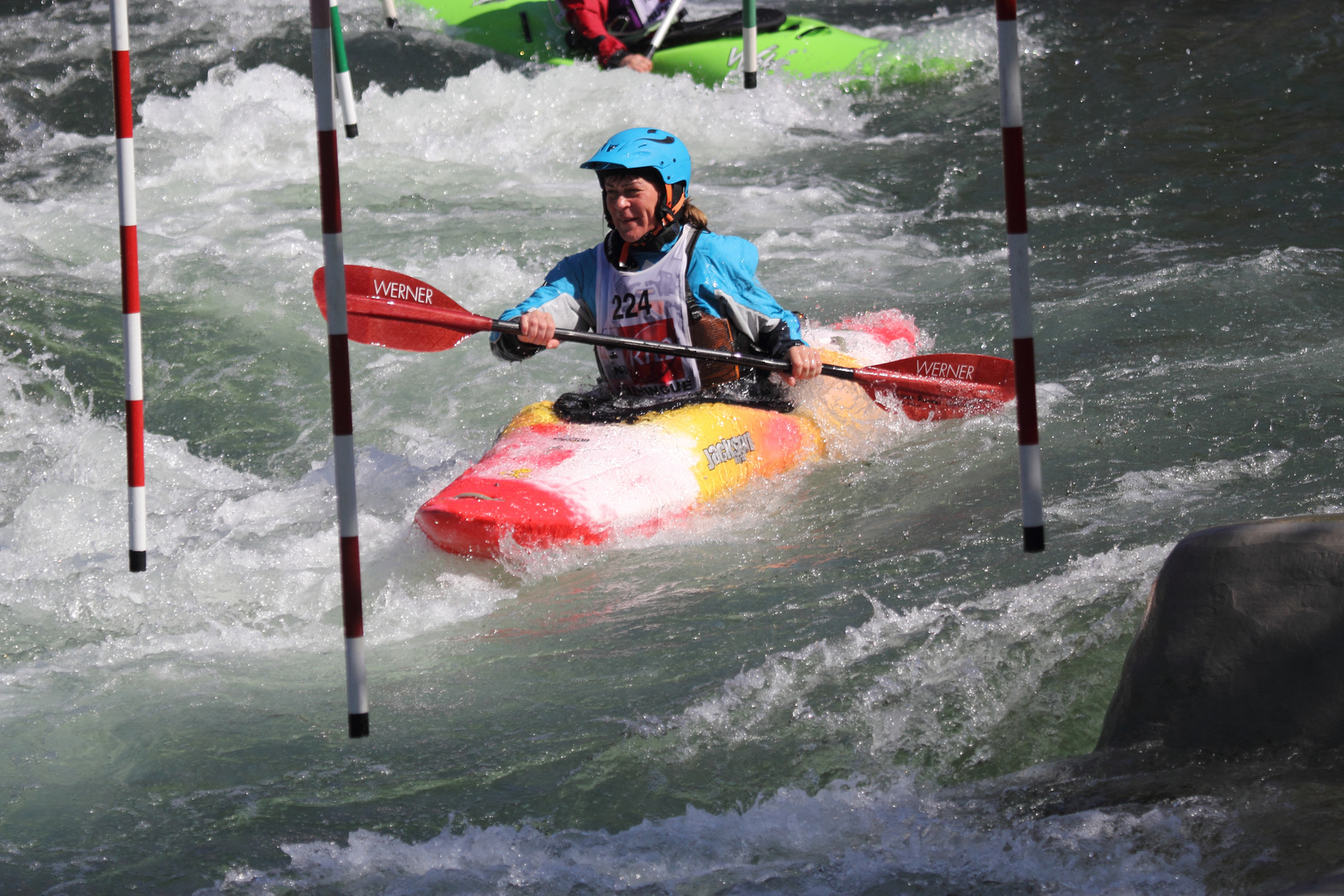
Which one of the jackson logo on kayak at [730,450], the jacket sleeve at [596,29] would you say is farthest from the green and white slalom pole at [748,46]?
the jackson logo on kayak at [730,450]

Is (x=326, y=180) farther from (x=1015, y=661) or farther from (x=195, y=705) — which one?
(x=1015, y=661)

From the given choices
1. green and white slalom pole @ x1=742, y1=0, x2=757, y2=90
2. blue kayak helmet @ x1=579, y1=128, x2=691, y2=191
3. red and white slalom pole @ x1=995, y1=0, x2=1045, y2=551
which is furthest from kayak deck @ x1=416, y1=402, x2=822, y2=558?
green and white slalom pole @ x1=742, y1=0, x2=757, y2=90

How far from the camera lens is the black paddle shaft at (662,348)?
163 inches

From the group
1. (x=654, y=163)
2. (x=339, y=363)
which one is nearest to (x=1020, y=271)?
(x=339, y=363)

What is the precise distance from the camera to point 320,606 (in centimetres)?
379

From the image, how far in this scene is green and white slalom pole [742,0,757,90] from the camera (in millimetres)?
9398

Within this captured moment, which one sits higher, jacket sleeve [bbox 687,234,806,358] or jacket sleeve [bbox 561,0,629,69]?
jacket sleeve [bbox 561,0,629,69]

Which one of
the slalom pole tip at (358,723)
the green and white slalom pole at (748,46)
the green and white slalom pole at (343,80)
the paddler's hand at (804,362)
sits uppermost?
the green and white slalom pole at (748,46)

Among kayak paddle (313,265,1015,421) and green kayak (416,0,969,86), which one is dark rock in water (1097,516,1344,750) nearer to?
kayak paddle (313,265,1015,421)

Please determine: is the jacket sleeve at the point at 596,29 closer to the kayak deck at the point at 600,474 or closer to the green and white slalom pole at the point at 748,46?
the green and white slalom pole at the point at 748,46

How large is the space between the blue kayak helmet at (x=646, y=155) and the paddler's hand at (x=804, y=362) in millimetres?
620

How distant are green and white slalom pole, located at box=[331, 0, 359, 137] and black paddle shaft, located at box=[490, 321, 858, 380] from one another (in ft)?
13.1

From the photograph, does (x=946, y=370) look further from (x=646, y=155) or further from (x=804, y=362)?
(x=646, y=155)

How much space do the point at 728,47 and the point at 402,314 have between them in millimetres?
6427
